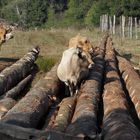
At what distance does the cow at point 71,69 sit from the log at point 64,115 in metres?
1.00

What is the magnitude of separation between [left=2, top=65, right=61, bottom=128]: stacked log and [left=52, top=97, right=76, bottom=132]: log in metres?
0.36

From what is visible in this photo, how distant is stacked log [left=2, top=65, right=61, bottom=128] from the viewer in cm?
832

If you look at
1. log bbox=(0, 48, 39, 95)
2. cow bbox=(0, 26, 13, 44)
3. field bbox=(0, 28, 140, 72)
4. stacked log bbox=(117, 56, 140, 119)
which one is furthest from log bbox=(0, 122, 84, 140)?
cow bbox=(0, 26, 13, 44)

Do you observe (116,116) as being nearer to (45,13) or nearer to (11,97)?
(11,97)

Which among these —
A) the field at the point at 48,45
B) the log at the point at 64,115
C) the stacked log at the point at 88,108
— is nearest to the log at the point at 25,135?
the stacked log at the point at 88,108

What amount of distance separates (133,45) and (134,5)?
80.8 feet

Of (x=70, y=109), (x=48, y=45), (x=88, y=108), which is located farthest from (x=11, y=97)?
(x=48, y=45)

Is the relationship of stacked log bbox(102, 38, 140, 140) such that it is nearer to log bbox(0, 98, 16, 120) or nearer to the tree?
log bbox(0, 98, 16, 120)

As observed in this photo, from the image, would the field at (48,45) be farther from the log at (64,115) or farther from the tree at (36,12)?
the tree at (36,12)

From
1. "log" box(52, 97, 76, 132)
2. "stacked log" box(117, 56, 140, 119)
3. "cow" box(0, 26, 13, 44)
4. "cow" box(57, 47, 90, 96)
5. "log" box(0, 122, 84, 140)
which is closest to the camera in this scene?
"log" box(0, 122, 84, 140)

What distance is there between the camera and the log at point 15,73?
13227 mm

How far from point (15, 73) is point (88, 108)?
5492 millimetres

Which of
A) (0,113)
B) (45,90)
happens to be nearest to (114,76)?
(45,90)

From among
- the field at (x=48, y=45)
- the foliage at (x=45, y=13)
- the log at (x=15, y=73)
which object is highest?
the log at (x=15, y=73)
